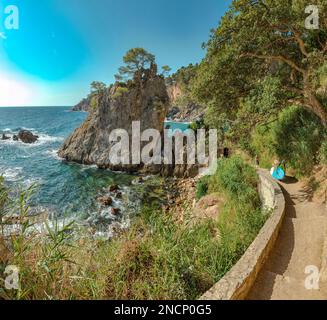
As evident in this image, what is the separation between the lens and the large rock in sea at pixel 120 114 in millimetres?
31578

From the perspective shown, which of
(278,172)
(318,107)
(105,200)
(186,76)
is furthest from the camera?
(186,76)

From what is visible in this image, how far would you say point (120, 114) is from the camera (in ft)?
108

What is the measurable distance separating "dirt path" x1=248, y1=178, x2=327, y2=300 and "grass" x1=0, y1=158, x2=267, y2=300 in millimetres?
644

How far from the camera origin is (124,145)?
1235 inches

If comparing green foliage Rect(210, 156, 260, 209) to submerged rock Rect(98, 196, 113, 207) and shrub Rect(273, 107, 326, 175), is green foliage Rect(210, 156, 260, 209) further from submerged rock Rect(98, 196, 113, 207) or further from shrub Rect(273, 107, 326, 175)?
submerged rock Rect(98, 196, 113, 207)

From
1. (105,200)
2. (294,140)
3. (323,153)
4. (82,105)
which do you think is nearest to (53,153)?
(105,200)

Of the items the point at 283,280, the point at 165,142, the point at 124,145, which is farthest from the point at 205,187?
the point at 124,145

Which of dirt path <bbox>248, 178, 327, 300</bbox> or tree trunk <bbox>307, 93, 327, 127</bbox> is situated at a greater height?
tree trunk <bbox>307, 93, 327, 127</bbox>

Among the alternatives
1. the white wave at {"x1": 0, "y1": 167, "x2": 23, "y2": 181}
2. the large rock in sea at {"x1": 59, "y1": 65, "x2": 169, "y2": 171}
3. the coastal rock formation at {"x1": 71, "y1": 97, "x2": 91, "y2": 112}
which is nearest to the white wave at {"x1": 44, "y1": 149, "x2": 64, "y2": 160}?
the large rock in sea at {"x1": 59, "y1": 65, "x2": 169, "y2": 171}

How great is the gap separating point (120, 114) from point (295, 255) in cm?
3153

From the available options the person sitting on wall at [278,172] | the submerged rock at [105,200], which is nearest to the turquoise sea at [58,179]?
the submerged rock at [105,200]

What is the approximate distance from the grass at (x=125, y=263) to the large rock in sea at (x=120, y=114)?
2764 centimetres

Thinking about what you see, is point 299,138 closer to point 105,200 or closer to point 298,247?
point 298,247

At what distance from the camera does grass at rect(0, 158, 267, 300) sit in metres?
2.90
